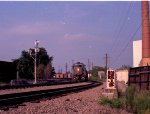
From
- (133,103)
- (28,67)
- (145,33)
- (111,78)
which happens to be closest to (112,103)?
(133,103)

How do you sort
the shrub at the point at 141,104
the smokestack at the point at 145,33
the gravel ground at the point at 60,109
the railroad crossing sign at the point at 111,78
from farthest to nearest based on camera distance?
the smokestack at the point at 145,33, the railroad crossing sign at the point at 111,78, the shrub at the point at 141,104, the gravel ground at the point at 60,109

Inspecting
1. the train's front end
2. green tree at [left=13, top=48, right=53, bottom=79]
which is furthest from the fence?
green tree at [left=13, top=48, right=53, bottom=79]

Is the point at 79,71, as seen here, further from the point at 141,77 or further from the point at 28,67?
the point at 141,77

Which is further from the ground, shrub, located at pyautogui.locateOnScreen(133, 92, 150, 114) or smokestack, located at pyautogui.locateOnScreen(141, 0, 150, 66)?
smokestack, located at pyautogui.locateOnScreen(141, 0, 150, 66)

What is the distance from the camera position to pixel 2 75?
84125 millimetres

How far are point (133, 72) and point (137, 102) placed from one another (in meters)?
14.8

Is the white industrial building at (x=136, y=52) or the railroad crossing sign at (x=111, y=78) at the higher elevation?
the white industrial building at (x=136, y=52)

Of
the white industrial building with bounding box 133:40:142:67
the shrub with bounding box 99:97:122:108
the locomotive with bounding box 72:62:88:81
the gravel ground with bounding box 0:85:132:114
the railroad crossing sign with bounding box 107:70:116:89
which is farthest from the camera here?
the white industrial building with bounding box 133:40:142:67

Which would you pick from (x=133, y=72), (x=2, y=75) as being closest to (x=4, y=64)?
(x=2, y=75)

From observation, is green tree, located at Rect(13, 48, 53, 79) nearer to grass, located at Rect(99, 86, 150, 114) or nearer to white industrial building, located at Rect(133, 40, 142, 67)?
white industrial building, located at Rect(133, 40, 142, 67)

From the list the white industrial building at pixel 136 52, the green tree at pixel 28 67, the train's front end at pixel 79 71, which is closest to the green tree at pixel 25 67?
the green tree at pixel 28 67

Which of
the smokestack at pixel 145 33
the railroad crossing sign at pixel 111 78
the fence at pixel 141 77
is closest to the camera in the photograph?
the railroad crossing sign at pixel 111 78

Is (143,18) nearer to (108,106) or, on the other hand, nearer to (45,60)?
(108,106)

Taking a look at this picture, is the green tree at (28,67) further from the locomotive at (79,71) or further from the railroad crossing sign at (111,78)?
the railroad crossing sign at (111,78)
